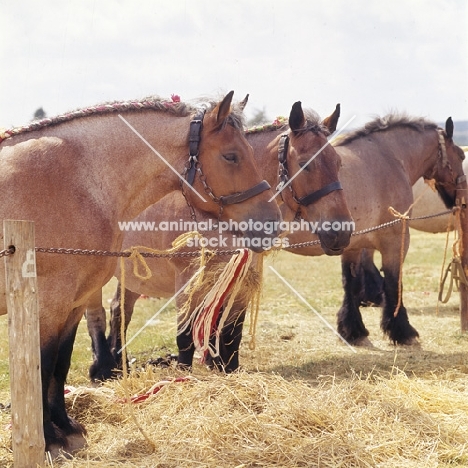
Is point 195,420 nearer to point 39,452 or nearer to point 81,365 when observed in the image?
point 39,452

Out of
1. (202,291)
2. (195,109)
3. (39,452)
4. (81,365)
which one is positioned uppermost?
(195,109)

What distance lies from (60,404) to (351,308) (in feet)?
14.1

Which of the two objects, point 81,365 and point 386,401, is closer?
point 386,401

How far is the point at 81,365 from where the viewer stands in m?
6.30

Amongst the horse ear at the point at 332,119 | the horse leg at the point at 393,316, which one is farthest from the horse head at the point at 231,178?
the horse leg at the point at 393,316

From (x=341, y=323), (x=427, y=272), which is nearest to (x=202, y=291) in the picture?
(x=341, y=323)

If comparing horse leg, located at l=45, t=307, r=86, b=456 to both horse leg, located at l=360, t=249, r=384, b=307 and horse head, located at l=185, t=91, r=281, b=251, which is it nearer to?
horse head, located at l=185, t=91, r=281, b=251

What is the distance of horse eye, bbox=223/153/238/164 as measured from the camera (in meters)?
3.96

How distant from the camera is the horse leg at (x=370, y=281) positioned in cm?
859

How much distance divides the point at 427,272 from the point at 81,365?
7.86 metres

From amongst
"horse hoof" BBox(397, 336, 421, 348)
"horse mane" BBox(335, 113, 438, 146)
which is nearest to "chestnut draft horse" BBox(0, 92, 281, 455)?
"horse mane" BBox(335, 113, 438, 146)

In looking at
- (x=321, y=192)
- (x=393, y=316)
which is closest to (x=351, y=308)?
(x=393, y=316)

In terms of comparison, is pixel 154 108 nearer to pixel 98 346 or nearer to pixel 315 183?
pixel 315 183

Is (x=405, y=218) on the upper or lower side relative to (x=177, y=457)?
upper
